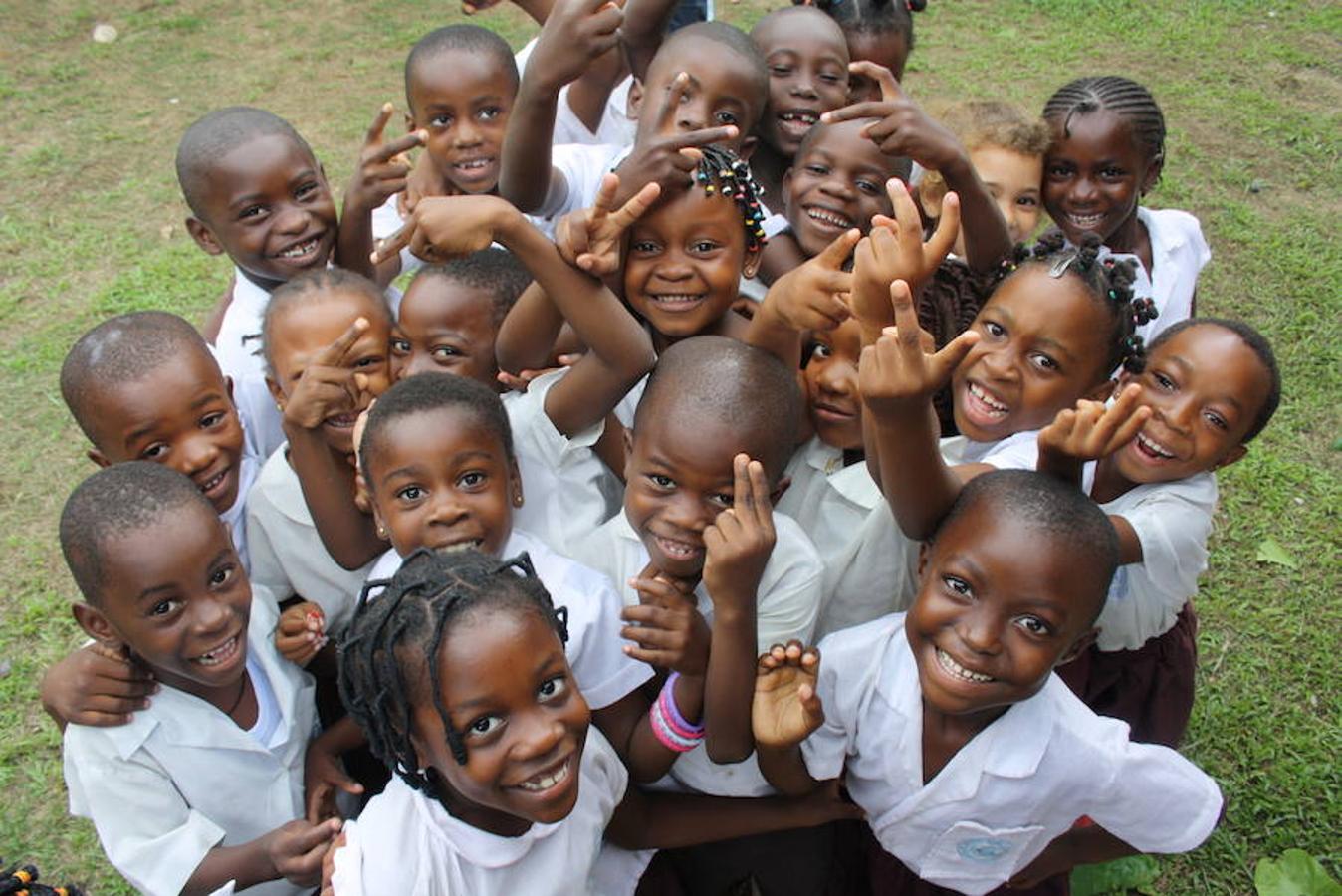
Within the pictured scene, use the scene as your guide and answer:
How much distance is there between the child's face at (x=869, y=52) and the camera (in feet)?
10.9

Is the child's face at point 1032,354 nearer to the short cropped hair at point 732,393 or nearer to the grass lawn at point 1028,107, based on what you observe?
the short cropped hair at point 732,393

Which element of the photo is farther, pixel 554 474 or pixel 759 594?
pixel 554 474

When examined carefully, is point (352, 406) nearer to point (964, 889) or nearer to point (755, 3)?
point (964, 889)

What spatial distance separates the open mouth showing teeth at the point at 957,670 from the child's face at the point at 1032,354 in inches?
26.9

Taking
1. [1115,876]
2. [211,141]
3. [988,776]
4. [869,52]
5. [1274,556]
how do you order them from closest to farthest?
[988,776] < [1115,876] < [211,141] < [869,52] < [1274,556]

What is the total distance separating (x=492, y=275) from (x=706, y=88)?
2.55ft

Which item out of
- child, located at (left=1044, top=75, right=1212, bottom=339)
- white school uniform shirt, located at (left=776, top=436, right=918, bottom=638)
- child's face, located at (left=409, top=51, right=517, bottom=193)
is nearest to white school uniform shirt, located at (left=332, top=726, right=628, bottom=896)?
white school uniform shirt, located at (left=776, top=436, right=918, bottom=638)

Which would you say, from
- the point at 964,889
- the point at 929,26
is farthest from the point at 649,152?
the point at 929,26

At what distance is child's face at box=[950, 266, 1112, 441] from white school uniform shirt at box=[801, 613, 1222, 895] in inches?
23.4

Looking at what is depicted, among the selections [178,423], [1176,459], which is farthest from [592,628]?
[1176,459]

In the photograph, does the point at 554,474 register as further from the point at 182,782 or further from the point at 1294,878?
the point at 1294,878

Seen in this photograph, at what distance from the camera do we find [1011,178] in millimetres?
3010

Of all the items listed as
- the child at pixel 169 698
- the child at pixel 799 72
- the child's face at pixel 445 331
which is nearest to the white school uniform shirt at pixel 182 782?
the child at pixel 169 698

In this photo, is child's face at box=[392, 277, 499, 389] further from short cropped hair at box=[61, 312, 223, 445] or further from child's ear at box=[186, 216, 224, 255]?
child's ear at box=[186, 216, 224, 255]
